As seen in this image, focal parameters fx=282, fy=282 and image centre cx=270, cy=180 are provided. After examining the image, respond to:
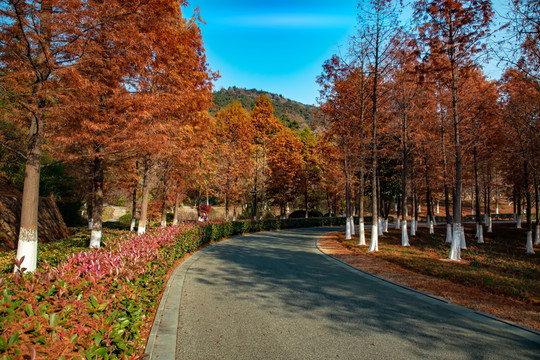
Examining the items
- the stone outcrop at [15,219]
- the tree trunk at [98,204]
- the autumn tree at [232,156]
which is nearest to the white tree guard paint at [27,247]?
the tree trunk at [98,204]

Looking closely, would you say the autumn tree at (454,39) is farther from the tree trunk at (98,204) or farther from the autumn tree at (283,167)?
the autumn tree at (283,167)

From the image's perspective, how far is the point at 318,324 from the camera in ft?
15.9

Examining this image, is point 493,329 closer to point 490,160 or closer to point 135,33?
point 135,33

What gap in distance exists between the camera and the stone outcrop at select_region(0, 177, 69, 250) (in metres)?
10.5

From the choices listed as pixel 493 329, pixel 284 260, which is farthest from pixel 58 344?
pixel 284 260

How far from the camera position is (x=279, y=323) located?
4883 mm

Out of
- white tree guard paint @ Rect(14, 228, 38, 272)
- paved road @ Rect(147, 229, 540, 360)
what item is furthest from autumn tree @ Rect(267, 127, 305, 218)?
white tree guard paint @ Rect(14, 228, 38, 272)

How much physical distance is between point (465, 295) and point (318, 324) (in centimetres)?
417

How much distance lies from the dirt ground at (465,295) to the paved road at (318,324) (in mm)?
421

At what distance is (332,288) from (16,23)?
30.9ft

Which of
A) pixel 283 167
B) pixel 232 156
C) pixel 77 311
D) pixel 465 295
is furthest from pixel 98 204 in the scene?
pixel 283 167

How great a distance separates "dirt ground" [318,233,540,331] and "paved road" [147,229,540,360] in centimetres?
42

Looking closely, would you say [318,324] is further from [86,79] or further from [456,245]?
[456,245]

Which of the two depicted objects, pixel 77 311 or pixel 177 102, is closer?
pixel 77 311
